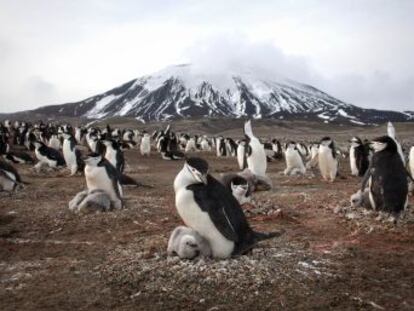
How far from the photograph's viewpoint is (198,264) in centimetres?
649

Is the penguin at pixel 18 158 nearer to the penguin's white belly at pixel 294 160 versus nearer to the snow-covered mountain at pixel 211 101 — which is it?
the penguin's white belly at pixel 294 160

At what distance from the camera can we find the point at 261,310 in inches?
223

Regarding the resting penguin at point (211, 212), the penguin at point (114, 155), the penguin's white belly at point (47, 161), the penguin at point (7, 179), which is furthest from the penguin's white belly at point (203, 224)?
the penguin's white belly at point (47, 161)

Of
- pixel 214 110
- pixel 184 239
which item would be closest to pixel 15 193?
pixel 184 239

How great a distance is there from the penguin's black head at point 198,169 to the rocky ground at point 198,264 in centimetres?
95

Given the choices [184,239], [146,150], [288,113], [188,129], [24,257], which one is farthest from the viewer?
[288,113]

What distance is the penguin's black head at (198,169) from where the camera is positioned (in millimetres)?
6547

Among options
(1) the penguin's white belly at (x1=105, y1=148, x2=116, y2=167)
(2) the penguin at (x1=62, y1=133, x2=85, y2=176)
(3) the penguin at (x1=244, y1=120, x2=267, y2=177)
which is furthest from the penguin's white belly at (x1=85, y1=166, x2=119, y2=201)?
(2) the penguin at (x1=62, y1=133, x2=85, y2=176)

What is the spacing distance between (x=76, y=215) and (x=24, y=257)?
2.48 meters

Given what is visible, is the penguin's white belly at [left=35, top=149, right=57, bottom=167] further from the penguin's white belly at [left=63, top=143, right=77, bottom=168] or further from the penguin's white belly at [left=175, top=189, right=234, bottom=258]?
the penguin's white belly at [left=175, top=189, right=234, bottom=258]

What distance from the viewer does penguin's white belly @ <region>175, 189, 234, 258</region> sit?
6.59 m

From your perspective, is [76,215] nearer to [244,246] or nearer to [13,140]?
[244,246]

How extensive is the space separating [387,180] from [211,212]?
419 cm

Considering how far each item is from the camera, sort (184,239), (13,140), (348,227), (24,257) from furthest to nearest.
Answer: (13,140) → (348,227) → (24,257) → (184,239)
